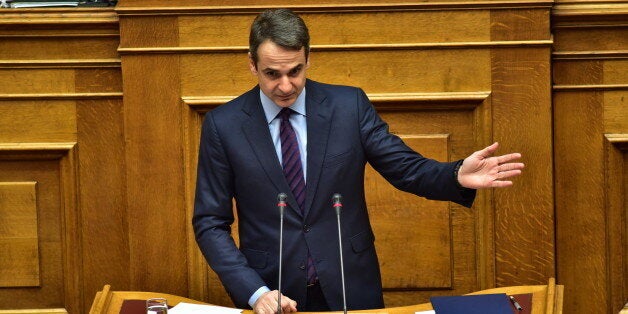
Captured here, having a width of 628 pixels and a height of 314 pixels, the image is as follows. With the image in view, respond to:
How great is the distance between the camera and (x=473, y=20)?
3.66m

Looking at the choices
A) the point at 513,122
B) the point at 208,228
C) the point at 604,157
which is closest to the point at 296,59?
the point at 208,228

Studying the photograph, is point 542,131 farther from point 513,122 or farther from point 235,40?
point 235,40

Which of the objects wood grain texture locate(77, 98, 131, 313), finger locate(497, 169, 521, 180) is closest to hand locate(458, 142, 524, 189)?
finger locate(497, 169, 521, 180)

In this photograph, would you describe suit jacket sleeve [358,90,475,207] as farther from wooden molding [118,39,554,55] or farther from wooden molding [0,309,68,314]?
wooden molding [0,309,68,314]

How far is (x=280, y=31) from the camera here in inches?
113

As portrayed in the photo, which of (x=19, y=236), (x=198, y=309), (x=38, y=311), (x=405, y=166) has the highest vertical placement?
(x=405, y=166)

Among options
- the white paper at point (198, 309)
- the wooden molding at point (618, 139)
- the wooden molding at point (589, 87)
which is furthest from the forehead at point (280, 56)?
the wooden molding at point (618, 139)

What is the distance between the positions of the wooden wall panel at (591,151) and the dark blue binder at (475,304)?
104 centimetres

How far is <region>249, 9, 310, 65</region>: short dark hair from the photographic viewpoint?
285cm

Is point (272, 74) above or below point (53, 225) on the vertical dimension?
above

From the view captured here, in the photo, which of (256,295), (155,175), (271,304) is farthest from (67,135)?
(271,304)

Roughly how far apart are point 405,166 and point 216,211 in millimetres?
501

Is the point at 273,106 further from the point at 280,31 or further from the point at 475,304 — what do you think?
the point at 475,304

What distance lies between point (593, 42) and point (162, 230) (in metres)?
1.52
